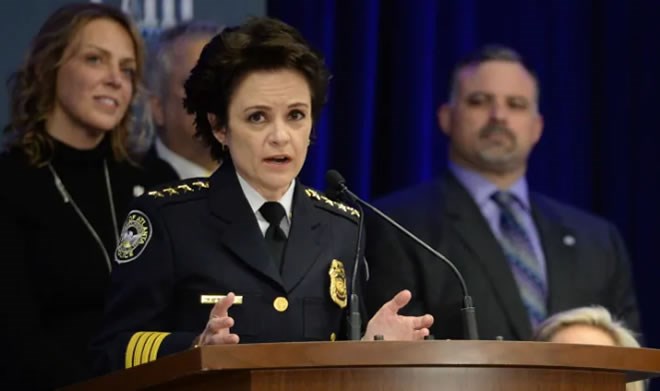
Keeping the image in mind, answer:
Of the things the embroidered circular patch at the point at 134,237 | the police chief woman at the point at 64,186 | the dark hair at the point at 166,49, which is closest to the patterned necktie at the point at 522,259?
the dark hair at the point at 166,49

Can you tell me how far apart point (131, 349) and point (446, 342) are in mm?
671

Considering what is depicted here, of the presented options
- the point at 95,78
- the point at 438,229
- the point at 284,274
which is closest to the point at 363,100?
the point at 438,229

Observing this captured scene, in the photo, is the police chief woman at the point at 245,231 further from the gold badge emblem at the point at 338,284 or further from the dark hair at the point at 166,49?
the dark hair at the point at 166,49

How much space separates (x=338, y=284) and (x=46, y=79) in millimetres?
1244

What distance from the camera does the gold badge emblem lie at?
270 centimetres

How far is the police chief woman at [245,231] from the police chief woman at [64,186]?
671 mm

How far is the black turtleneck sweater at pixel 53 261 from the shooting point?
325 centimetres

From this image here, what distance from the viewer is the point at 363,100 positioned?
196 inches

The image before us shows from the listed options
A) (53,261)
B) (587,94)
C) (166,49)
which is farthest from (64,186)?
(587,94)

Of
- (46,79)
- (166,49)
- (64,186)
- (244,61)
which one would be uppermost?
(166,49)

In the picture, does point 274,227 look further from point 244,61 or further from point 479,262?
point 479,262

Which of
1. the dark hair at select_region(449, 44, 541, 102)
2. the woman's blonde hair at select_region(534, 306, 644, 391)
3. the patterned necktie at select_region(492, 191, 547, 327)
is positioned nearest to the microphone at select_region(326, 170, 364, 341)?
the woman's blonde hair at select_region(534, 306, 644, 391)

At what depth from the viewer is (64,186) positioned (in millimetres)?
3514

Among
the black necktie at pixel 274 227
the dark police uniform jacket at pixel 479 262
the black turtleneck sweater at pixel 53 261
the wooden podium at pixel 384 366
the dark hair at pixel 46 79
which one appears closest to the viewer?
the wooden podium at pixel 384 366
